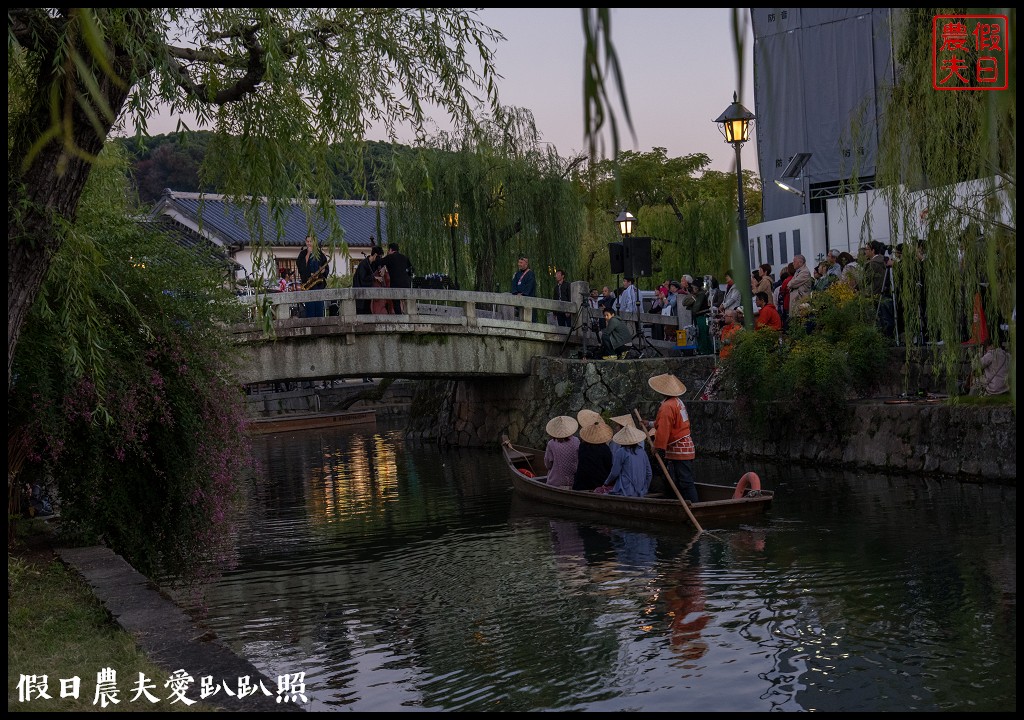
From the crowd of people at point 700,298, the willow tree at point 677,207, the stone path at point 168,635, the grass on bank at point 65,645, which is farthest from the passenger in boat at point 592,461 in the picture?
the willow tree at point 677,207

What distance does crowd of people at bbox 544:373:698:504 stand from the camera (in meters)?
12.3

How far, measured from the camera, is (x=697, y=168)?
41.7 meters

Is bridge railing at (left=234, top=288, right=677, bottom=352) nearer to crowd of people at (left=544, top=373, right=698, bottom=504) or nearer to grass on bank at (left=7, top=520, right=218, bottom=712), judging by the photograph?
crowd of people at (left=544, top=373, right=698, bottom=504)

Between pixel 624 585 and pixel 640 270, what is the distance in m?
9.78

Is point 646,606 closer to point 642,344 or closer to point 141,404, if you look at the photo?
point 141,404

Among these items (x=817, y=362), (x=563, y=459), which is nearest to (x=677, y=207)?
(x=817, y=362)

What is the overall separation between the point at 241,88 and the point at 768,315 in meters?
11.3

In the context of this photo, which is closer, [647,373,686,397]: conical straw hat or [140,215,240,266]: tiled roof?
[140,215,240,266]: tiled roof

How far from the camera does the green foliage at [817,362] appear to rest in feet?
50.7

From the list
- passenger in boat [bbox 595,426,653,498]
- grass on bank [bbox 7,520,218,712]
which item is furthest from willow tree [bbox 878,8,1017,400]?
grass on bank [bbox 7,520,218,712]

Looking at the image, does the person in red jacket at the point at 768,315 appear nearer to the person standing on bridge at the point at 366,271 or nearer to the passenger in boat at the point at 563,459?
the passenger in boat at the point at 563,459

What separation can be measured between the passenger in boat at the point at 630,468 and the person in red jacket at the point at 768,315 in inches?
184

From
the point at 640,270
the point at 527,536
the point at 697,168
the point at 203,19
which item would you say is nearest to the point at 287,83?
the point at 203,19

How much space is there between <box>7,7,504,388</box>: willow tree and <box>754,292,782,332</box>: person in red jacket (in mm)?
9520
